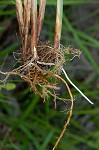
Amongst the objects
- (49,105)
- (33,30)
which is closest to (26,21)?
(33,30)

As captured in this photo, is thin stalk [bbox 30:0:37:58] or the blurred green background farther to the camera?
the blurred green background

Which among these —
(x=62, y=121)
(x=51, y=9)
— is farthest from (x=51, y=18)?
(x=62, y=121)

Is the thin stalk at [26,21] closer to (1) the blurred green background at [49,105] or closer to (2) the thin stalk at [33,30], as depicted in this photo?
(2) the thin stalk at [33,30]

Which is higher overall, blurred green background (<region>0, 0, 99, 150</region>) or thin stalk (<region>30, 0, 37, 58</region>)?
thin stalk (<region>30, 0, 37, 58</region>)

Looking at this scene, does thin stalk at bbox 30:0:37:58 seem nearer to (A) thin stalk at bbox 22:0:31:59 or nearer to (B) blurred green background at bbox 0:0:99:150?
(A) thin stalk at bbox 22:0:31:59

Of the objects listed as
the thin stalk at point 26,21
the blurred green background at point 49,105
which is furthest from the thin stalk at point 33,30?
the blurred green background at point 49,105

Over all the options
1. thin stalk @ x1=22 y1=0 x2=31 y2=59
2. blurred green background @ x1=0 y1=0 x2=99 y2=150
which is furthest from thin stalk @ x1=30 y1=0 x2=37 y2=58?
blurred green background @ x1=0 y1=0 x2=99 y2=150

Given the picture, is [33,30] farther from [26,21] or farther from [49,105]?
[49,105]

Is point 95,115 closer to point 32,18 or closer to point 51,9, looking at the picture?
point 51,9

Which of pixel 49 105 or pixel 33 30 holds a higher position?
pixel 33 30

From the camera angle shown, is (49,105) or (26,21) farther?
(49,105)
